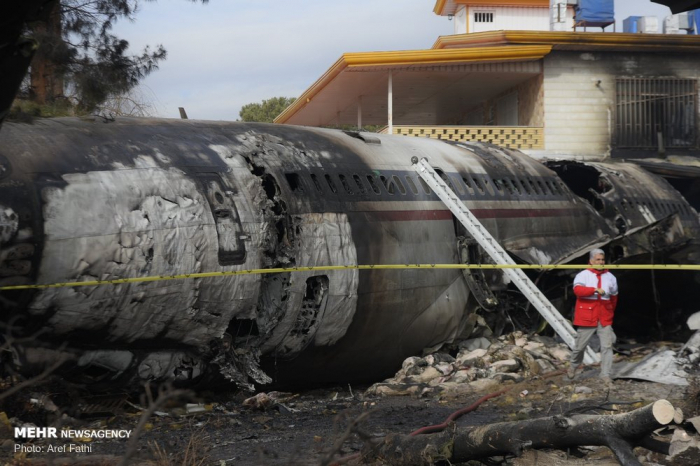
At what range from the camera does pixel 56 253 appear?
31.8 ft

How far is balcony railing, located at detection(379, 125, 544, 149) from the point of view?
95.2 feet

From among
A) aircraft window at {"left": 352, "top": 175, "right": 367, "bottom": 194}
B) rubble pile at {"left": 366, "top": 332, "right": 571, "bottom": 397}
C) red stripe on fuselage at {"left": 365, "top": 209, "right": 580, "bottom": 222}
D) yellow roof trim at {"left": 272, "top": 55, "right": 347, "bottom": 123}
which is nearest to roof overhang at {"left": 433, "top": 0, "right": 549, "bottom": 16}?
yellow roof trim at {"left": 272, "top": 55, "right": 347, "bottom": 123}

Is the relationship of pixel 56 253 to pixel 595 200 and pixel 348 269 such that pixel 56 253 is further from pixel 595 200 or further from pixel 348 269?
pixel 595 200

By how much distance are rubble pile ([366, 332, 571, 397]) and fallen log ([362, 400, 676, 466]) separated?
535 cm

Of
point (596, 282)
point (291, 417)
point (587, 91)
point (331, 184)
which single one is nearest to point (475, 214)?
point (596, 282)

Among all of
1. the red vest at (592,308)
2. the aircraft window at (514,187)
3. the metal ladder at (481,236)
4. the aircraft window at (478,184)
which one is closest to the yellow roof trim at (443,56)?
the aircraft window at (514,187)

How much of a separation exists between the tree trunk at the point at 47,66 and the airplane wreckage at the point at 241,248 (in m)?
2.10

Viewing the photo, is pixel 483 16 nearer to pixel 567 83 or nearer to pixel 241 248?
pixel 567 83

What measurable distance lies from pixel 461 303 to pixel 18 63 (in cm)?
1114

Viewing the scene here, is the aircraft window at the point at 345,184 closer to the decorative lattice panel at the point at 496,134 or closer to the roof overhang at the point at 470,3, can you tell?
the decorative lattice panel at the point at 496,134

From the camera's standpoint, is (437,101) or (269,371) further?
(437,101)

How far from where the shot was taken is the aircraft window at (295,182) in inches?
491

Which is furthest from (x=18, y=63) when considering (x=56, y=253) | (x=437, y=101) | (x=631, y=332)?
(x=437, y=101)

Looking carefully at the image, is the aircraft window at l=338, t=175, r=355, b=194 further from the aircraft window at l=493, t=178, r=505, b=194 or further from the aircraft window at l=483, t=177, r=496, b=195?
the aircraft window at l=493, t=178, r=505, b=194
